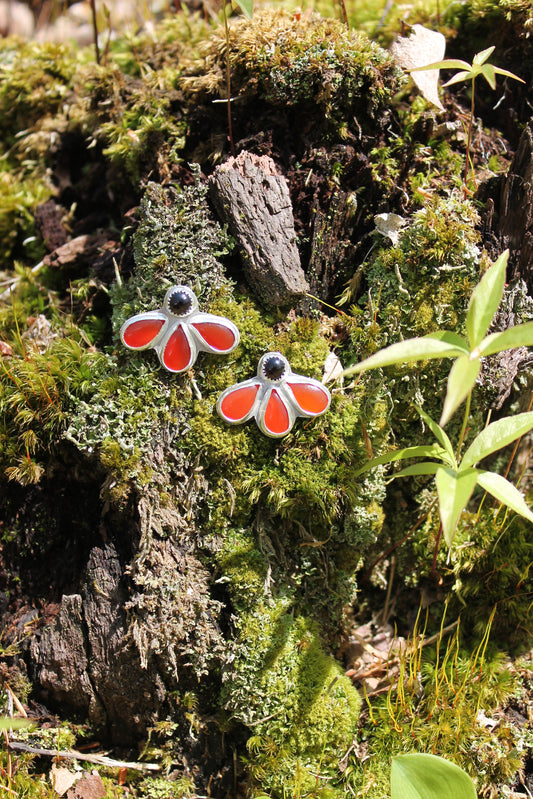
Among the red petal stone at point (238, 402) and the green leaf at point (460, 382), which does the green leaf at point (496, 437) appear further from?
the red petal stone at point (238, 402)

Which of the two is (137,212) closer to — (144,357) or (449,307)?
(144,357)

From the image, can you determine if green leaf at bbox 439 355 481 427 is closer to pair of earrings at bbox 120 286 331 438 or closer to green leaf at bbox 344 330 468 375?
green leaf at bbox 344 330 468 375

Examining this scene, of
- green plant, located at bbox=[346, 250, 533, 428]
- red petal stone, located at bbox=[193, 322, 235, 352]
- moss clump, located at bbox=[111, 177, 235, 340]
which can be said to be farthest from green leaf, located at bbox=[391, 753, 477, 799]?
moss clump, located at bbox=[111, 177, 235, 340]

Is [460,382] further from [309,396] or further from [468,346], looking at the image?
[309,396]

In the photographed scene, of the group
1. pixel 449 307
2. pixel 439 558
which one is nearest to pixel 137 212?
pixel 449 307

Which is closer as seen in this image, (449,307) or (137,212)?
(449,307)

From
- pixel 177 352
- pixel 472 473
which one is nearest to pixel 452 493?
pixel 472 473
